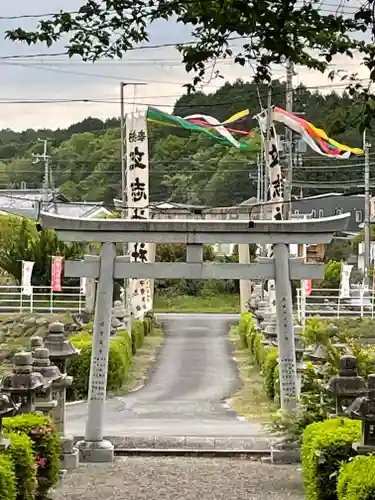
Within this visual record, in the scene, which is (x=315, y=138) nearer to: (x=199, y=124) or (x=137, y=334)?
(x=199, y=124)

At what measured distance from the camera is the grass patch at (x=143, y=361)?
2119cm

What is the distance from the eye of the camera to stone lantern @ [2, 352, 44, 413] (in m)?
9.70

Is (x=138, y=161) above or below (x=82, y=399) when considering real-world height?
above

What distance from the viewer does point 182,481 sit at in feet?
36.6

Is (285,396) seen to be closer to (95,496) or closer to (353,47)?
(95,496)

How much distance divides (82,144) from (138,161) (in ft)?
140

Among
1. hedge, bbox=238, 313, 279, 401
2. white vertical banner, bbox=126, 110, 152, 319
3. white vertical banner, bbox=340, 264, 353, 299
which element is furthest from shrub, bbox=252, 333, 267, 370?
white vertical banner, bbox=340, 264, 353, 299

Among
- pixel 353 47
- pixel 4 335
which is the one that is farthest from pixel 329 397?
pixel 4 335

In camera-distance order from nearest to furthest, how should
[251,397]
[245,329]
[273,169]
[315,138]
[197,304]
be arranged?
[251,397], [315,138], [273,169], [245,329], [197,304]

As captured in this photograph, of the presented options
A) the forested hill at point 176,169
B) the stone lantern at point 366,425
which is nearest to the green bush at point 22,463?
the stone lantern at point 366,425

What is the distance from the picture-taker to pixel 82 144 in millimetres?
66375

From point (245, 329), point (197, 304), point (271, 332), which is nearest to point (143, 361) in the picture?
point (245, 329)

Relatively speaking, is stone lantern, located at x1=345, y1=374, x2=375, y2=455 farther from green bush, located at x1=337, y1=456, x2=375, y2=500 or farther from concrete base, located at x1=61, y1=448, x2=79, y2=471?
concrete base, located at x1=61, y1=448, x2=79, y2=471

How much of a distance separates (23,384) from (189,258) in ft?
13.7
